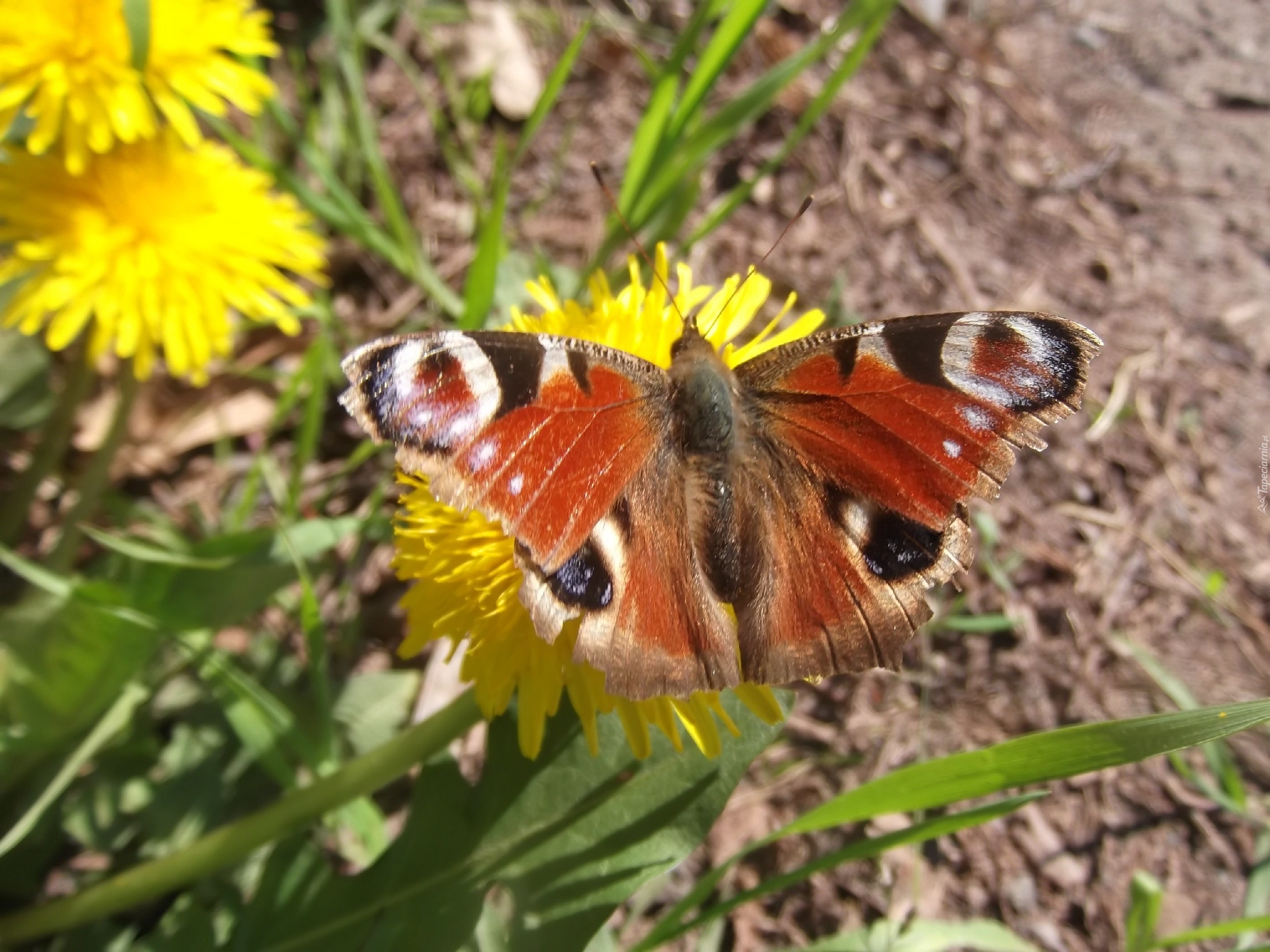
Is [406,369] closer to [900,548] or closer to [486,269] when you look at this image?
[900,548]

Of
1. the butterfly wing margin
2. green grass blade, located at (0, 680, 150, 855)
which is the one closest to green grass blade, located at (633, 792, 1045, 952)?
the butterfly wing margin

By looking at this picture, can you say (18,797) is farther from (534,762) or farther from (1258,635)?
(1258,635)

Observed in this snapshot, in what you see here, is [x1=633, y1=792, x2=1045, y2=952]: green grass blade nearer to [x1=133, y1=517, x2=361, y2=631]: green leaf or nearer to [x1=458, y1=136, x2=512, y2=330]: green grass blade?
[x1=133, y1=517, x2=361, y2=631]: green leaf

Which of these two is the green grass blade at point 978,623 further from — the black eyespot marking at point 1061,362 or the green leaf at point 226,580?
the green leaf at point 226,580

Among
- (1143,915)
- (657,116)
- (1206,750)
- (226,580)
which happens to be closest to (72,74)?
(226,580)

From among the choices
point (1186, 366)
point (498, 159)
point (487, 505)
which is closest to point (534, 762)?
point (487, 505)
